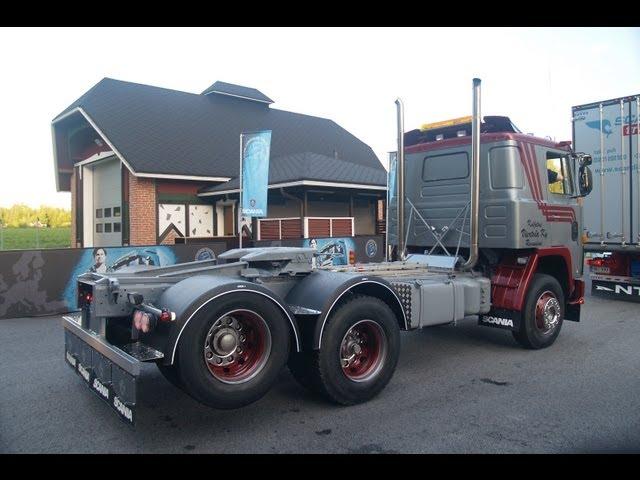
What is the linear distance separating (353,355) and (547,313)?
344 centimetres

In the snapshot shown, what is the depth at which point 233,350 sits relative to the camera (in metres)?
4.26

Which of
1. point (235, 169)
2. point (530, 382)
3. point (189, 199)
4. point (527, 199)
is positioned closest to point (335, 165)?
point (235, 169)

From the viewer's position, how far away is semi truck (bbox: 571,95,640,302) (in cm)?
1012

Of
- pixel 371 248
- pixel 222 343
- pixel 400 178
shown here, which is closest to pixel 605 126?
pixel 400 178

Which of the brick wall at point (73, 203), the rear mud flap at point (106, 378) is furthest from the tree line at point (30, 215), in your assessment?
the rear mud flap at point (106, 378)

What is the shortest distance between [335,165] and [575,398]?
620 inches

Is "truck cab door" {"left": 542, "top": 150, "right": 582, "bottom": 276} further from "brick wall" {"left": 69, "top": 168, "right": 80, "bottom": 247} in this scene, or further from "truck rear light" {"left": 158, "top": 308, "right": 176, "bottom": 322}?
"brick wall" {"left": 69, "top": 168, "right": 80, "bottom": 247}

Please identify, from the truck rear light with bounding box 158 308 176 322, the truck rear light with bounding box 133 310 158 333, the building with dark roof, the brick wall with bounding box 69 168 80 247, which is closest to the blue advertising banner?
the building with dark roof

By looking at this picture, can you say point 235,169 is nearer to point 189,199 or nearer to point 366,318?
point 189,199

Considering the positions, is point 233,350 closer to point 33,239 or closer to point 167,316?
point 167,316

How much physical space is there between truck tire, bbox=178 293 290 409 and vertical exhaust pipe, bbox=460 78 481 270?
10.7 ft

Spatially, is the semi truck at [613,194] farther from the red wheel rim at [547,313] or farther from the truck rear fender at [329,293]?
the truck rear fender at [329,293]
